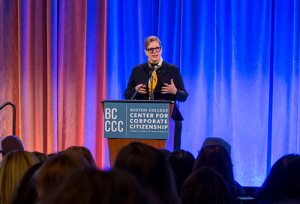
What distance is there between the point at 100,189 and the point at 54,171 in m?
0.58

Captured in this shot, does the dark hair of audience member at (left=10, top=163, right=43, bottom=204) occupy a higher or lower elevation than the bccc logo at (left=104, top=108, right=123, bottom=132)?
lower

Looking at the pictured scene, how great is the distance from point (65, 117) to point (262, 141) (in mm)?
2977

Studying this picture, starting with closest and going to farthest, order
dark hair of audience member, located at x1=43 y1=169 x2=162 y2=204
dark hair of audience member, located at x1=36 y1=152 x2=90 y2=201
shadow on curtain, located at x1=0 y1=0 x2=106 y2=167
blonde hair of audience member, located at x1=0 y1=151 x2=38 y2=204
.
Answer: dark hair of audience member, located at x1=43 y1=169 x2=162 y2=204
dark hair of audience member, located at x1=36 y1=152 x2=90 y2=201
blonde hair of audience member, located at x1=0 y1=151 x2=38 y2=204
shadow on curtain, located at x1=0 y1=0 x2=106 y2=167

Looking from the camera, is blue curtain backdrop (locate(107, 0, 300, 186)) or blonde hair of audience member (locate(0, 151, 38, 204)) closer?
blonde hair of audience member (locate(0, 151, 38, 204))

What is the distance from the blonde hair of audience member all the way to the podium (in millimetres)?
1090

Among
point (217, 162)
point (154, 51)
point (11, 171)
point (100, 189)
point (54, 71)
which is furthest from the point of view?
point (54, 71)

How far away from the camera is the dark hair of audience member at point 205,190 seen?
3.47 feet

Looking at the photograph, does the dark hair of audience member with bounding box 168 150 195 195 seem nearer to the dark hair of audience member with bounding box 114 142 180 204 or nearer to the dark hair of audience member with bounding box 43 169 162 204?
the dark hair of audience member with bounding box 114 142 180 204

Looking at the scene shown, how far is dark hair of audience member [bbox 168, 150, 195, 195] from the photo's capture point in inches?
64.7

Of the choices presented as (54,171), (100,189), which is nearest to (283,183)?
(54,171)

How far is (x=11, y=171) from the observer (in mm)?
1309

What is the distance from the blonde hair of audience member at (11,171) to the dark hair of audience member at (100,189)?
976mm

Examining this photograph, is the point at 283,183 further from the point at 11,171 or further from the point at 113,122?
the point at 113,122

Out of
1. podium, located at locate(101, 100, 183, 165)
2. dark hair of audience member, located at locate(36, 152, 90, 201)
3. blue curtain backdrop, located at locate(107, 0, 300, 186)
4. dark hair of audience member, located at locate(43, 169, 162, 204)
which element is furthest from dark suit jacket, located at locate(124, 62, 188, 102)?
dark hair of audience member, located at locate(43, 169, 162, 204)
